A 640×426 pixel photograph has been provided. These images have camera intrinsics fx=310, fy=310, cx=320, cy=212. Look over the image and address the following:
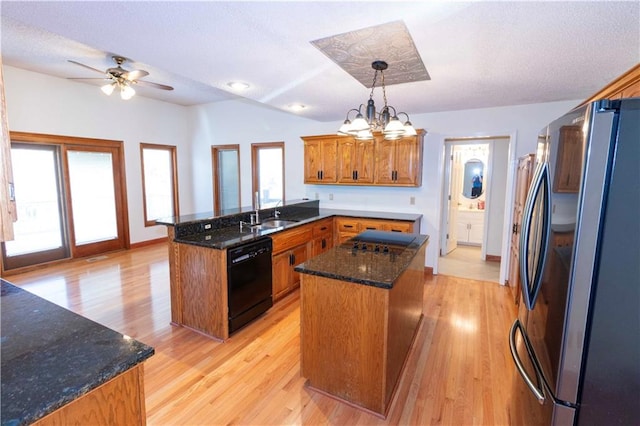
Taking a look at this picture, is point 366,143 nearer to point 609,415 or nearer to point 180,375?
point 180,375

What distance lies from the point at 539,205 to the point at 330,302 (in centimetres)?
129

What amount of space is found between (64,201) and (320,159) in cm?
415

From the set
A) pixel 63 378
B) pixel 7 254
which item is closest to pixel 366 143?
pixel 63 378

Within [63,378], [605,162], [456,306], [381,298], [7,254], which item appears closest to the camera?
[63,378]

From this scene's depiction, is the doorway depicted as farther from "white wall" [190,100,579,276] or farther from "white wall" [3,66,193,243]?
"white wall" [3,66,193,243]

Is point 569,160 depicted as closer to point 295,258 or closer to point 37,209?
point 295,258

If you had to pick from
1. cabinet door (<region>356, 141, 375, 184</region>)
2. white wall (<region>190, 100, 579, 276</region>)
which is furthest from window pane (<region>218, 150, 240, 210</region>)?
cabinet door (<region>356, 141, 375, 184</region>)

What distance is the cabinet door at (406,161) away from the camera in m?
4.36

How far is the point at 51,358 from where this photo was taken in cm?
100

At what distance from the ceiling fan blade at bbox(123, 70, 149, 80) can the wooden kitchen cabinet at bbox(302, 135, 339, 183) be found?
7.80ft

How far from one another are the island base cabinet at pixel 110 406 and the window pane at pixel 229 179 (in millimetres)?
5664

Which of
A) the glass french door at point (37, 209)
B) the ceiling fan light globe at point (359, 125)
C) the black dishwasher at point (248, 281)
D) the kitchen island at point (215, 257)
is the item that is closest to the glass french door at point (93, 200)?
the glass french door at point (37, 209)

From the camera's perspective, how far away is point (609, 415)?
3.52 ft

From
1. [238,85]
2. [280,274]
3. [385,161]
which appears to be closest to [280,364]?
[280,274]
